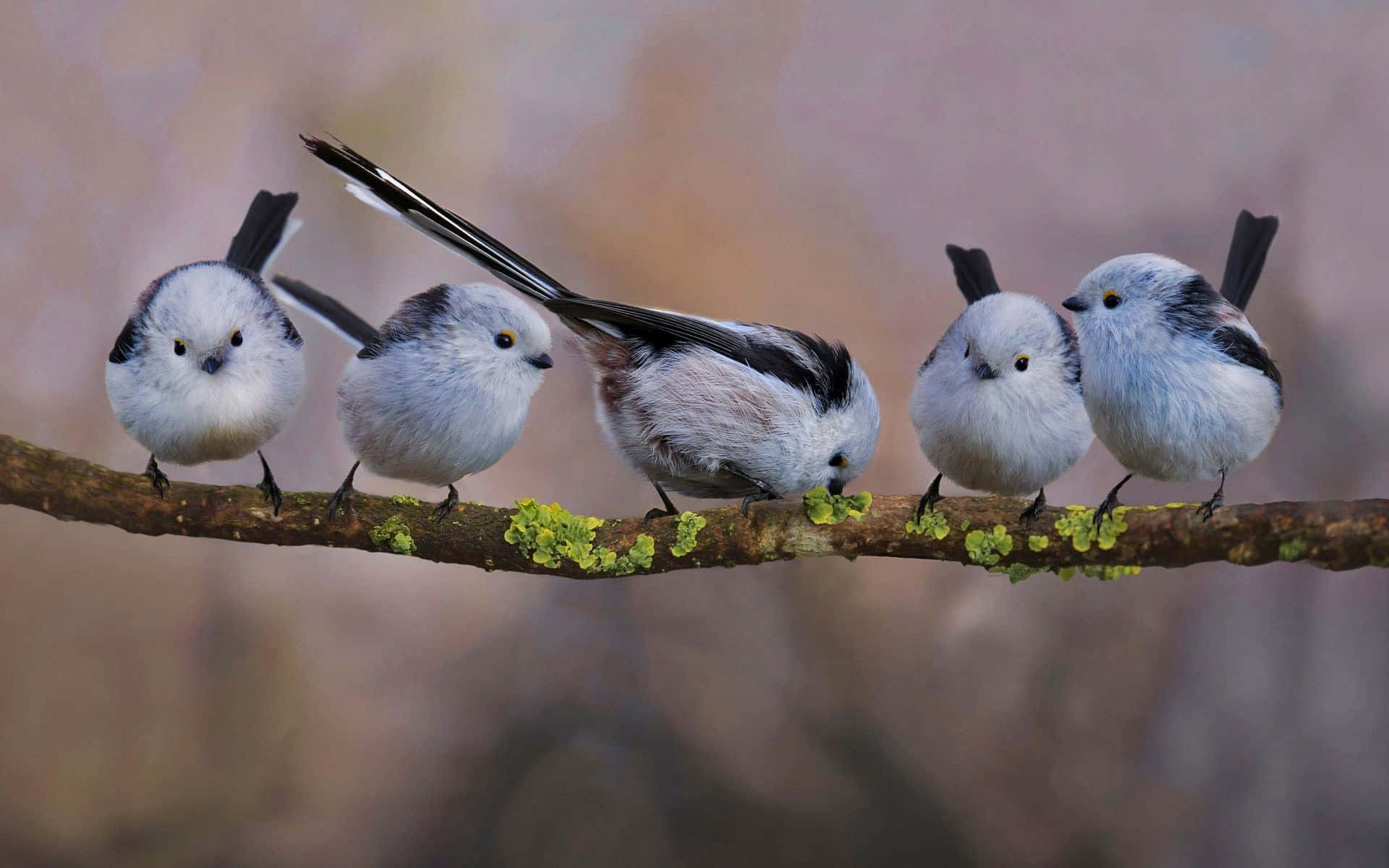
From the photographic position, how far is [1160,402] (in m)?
0.82

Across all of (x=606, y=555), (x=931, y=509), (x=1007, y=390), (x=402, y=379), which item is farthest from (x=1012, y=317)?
(x=402, y=379)

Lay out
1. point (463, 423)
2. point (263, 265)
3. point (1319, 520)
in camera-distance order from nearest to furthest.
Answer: point (1319, 520), point (463, 423), point (263, 265)

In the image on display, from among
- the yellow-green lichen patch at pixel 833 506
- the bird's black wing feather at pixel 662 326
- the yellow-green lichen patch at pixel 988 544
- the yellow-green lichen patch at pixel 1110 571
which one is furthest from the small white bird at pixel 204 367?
the yellow-green lichen patch at pixel 1110 571

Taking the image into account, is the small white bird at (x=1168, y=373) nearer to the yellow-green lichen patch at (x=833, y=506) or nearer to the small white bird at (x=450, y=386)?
the yellow-green lichen patch at (x=833, y=506)

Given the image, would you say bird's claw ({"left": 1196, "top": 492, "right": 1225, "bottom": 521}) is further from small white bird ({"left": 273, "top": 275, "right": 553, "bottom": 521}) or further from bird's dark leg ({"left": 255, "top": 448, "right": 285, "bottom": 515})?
bird's dark leg ({"left": 255, "top": 448, "right": 285, "bottom": 515})

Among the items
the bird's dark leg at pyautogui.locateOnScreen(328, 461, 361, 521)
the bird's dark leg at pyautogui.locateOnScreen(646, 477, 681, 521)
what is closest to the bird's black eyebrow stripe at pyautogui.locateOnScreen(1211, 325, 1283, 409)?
the bird's dark leg at pyautogui.locateOnScreen(646, 477, 681, 521)

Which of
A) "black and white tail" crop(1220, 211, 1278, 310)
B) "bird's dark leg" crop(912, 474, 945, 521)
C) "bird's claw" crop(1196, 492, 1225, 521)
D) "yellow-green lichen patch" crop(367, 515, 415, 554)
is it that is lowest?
"yellow-green lichen patch" crop(367, 515, 415, 554)

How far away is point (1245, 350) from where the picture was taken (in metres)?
0.86

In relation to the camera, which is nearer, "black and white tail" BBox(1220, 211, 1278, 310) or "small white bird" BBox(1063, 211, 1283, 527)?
"small white bird" BBox(1063, 211, 1283, 527)

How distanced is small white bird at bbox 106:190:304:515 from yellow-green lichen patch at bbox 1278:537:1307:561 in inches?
33.6

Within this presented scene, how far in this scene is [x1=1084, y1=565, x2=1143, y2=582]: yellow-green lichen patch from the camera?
90cm

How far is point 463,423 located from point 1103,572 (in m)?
0.58

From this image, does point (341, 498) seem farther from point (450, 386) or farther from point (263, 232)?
point (263, 232)

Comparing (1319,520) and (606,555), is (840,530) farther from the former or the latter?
(1319,520)
